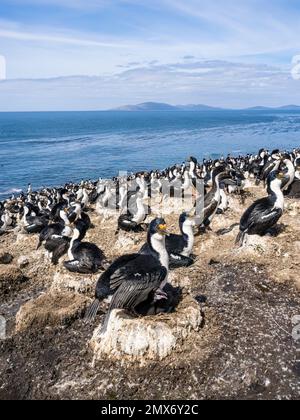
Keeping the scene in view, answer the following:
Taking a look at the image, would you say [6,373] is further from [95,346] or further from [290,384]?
[290,384]

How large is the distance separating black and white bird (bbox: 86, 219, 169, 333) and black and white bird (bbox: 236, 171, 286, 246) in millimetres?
3894

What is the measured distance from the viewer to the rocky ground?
23.3 feet

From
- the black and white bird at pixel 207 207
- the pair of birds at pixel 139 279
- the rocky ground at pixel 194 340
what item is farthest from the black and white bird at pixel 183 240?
the pair of birds at pixel 139 279

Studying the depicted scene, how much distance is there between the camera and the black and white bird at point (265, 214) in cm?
1155

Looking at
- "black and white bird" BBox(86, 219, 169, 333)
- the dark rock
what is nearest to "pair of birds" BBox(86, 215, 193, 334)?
"black and white bird" BBox(86, 219, 169, 333)

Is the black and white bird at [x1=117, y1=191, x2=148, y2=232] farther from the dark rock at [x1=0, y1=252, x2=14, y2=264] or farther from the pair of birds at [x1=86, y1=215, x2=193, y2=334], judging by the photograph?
the pair of birds at [x1=86, y1=215, x2=193, y2=334]

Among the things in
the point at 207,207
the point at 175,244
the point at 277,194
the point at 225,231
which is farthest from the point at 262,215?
the point at 207,207

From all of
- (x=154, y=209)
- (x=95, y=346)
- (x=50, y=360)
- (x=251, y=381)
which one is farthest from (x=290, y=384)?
(x=154, y=209)

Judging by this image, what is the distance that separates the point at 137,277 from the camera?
7.91m

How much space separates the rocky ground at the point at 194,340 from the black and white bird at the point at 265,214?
293 mm

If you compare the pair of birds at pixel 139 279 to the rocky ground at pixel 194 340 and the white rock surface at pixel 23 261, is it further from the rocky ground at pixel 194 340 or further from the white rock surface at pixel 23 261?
the white rock surface at pixel 23 261

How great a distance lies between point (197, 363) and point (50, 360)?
9.35ft

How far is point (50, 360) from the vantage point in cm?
840

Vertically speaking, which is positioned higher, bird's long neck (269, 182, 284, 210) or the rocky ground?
bird's long neck (269, 182, 284, 210)
